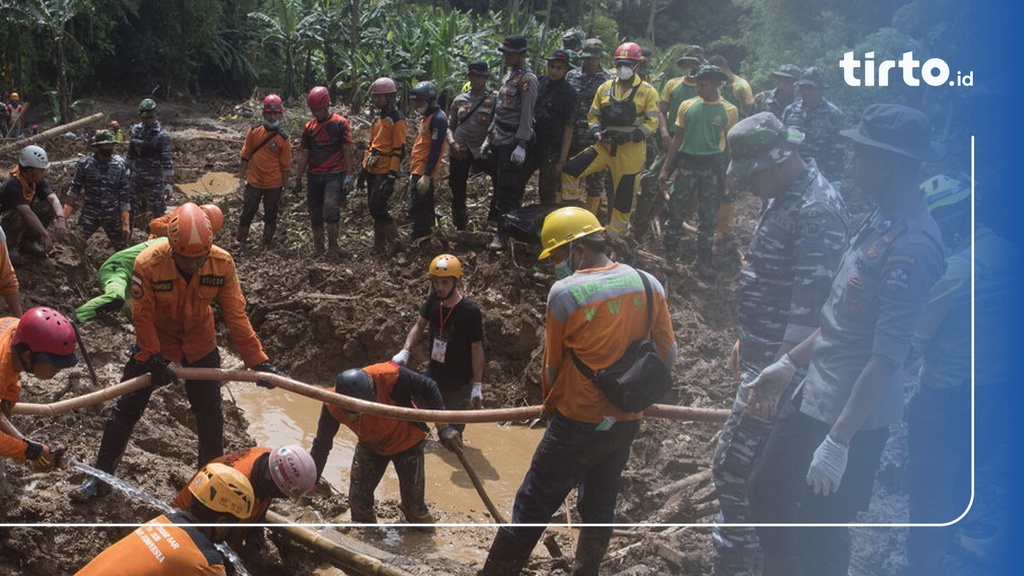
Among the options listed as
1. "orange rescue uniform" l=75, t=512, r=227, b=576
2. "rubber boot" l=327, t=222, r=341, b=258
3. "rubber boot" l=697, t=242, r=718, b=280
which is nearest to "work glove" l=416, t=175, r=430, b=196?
"rubber boot" l=327, t=222, r=341, b=258

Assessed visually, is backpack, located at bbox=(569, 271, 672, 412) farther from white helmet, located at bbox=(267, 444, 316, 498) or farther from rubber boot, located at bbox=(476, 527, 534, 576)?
white helmet, located at bbox=(267, 444, 316, 498)

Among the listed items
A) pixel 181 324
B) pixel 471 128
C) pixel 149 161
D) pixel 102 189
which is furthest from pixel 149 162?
pixel 181 324

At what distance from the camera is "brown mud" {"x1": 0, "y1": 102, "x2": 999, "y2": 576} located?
4.97 meters

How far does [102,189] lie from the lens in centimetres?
948

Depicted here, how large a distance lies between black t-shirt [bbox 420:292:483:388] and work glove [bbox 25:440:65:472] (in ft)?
8.58

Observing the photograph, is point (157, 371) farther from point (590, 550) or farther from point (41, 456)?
point (590, 550)

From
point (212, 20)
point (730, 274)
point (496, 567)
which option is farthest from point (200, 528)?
point (212, 20)

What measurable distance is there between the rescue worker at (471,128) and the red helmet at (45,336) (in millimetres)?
5456

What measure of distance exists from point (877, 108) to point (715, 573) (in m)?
2.33

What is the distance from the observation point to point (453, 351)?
6.46m

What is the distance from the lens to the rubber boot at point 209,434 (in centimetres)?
552

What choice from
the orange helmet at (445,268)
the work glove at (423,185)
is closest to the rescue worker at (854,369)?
the orange helmet at (445,268)

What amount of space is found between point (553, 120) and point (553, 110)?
3.8 inches

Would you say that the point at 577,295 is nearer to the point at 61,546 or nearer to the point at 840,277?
the point at 840,277
